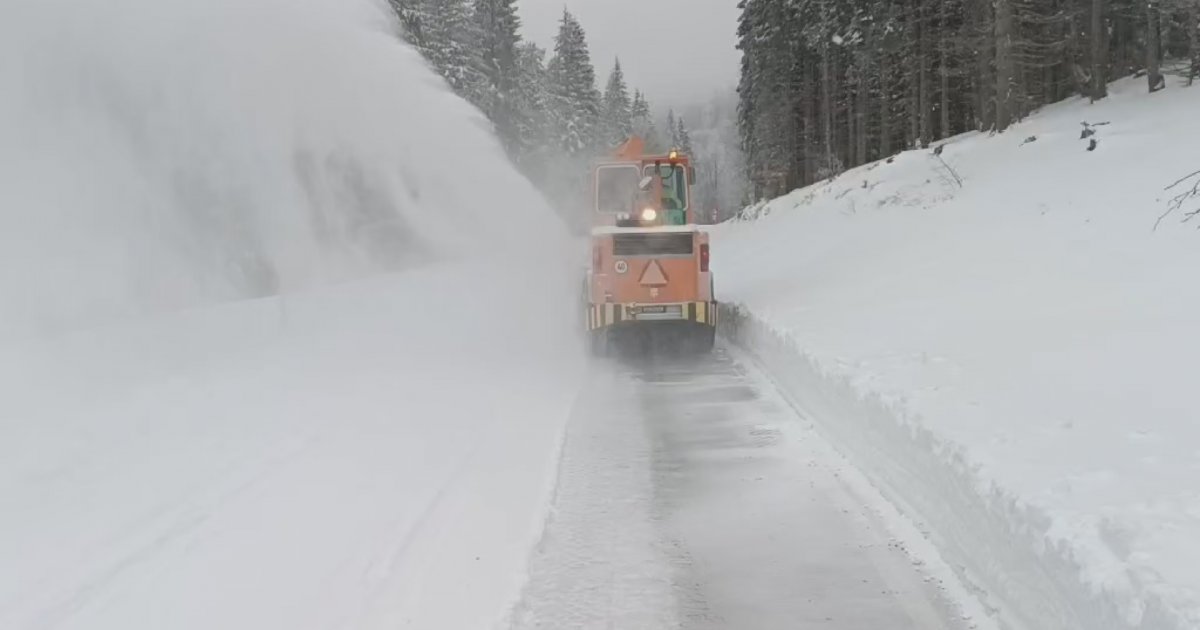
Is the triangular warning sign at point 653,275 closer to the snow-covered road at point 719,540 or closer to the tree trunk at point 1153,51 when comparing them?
the snow-covered road at point 719,540

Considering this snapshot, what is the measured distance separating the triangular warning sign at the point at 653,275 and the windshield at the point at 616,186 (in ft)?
6.58

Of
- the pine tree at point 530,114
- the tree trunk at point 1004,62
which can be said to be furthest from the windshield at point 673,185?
the pine tree at point 530,114

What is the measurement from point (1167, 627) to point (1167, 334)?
493cm

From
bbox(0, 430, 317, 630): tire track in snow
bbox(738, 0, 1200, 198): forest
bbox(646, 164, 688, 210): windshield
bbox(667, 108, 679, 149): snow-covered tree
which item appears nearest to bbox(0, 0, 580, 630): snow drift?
→ bbox(0, 430, 317, 630): tire track in snow

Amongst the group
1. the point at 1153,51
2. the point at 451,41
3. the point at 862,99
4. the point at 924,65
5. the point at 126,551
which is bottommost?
the point at 126,551

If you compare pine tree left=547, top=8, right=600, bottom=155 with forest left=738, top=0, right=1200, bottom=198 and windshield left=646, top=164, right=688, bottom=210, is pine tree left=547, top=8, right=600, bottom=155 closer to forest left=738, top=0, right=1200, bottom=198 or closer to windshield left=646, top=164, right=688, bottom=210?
forest left=738, top=0, right=1200, bottom=198

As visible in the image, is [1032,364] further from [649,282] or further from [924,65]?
[924,65]

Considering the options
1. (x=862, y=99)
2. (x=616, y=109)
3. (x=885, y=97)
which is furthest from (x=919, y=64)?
(x=616, y=109)

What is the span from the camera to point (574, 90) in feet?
186

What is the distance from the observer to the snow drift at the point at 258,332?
4.24 m

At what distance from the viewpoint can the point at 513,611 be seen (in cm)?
385

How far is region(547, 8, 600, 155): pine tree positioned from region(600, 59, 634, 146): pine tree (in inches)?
539

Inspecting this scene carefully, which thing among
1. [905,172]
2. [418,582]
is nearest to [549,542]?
[418,582]

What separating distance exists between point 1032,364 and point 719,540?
132 inches
